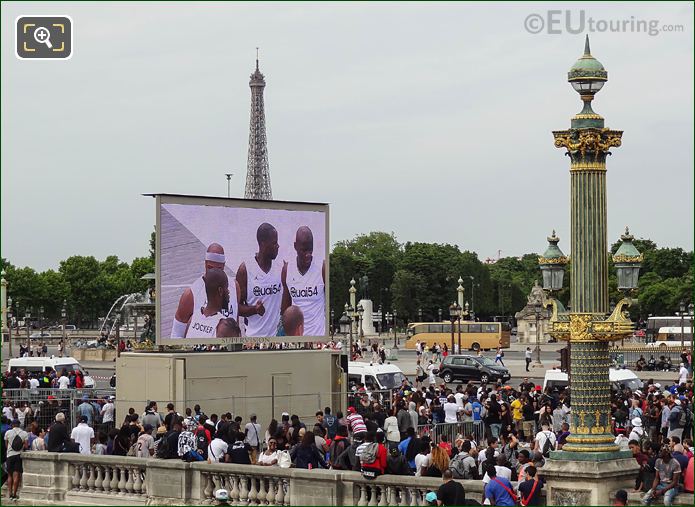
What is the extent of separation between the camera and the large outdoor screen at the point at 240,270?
114 feet

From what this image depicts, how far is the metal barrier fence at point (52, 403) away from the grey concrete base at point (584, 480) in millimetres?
14248

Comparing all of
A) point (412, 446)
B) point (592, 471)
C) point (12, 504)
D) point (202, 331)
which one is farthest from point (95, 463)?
point (202, 331)

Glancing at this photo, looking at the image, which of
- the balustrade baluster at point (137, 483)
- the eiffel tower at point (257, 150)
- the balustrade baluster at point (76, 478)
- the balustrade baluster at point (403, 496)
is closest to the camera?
the balustrade baluster at point (403, 496)

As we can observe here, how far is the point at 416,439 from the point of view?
75.9ft

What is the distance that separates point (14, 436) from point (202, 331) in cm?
1219

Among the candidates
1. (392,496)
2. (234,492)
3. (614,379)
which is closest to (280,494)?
(234,492)

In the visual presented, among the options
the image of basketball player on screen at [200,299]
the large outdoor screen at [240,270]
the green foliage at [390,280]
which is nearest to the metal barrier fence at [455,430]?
the large outdoor screen at [240,270]

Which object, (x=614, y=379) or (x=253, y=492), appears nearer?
(x=253, y=492)

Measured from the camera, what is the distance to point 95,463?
22.7 m

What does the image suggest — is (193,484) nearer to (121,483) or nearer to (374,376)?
(121,483)

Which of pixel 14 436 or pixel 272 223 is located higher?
pixel 272 223

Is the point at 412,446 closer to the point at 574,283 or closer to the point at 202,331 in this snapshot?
the point at 574,283

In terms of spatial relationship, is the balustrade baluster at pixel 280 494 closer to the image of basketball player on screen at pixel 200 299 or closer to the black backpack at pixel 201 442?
the black backpack at pixel 201 442

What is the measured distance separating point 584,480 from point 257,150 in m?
163
